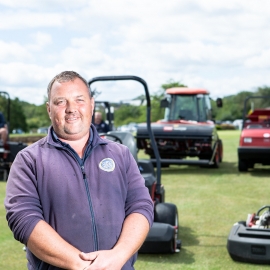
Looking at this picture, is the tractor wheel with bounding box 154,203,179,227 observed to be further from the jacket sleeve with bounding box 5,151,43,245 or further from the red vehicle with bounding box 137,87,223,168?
the red vehicle with bounding box 137,87,223,168

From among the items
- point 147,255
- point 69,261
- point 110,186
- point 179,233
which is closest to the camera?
point 69,261

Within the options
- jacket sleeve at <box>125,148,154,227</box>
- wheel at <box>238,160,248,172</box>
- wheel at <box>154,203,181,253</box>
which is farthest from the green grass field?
jacket sleeve at <box>125,148,154,227</box>

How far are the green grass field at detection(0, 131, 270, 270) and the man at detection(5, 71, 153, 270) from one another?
3.11 meters

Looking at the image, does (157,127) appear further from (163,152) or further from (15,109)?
(15,109)

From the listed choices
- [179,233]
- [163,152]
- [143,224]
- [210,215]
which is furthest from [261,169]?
[143,224]

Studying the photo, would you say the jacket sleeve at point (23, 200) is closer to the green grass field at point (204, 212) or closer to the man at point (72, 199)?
the man at point (72, 199)

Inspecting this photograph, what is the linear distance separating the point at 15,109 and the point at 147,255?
79.1 m

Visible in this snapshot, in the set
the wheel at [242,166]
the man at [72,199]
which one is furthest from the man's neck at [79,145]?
the wheel at [242,166]

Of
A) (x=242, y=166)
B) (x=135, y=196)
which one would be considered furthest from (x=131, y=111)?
(x=135, y=196)

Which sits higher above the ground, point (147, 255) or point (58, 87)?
point (58, 87)

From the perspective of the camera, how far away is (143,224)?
2.71 metres

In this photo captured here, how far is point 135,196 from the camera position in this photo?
278 cm

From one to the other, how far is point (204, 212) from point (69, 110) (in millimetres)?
6066

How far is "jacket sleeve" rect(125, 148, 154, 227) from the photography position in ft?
9.04
